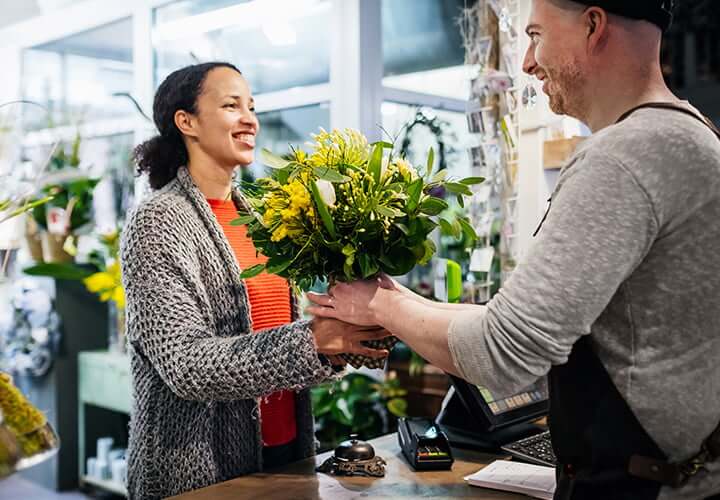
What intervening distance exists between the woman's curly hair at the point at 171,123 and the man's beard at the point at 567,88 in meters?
1.23

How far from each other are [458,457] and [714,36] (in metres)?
4.21

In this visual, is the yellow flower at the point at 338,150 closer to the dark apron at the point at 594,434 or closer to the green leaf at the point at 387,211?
the green leaf at the point at 387,211

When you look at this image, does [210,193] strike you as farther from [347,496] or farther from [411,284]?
[411,284]

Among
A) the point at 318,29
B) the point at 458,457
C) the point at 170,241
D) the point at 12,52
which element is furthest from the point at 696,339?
the point at 12,52

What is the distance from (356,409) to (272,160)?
2486mm

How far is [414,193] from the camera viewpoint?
155 cm

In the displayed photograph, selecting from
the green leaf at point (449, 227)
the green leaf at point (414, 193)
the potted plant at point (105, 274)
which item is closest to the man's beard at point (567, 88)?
the green leaf at point (414, 193)

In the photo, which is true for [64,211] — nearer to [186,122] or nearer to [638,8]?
[186,122]

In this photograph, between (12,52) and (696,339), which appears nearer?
(696,339)

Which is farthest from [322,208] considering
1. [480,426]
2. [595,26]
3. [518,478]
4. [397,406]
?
[397,406]

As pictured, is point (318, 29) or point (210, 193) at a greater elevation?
point (318, 29)

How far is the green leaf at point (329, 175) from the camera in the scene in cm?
151

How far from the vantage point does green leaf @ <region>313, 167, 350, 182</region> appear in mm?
1514

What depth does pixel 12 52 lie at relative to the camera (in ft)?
19.6
